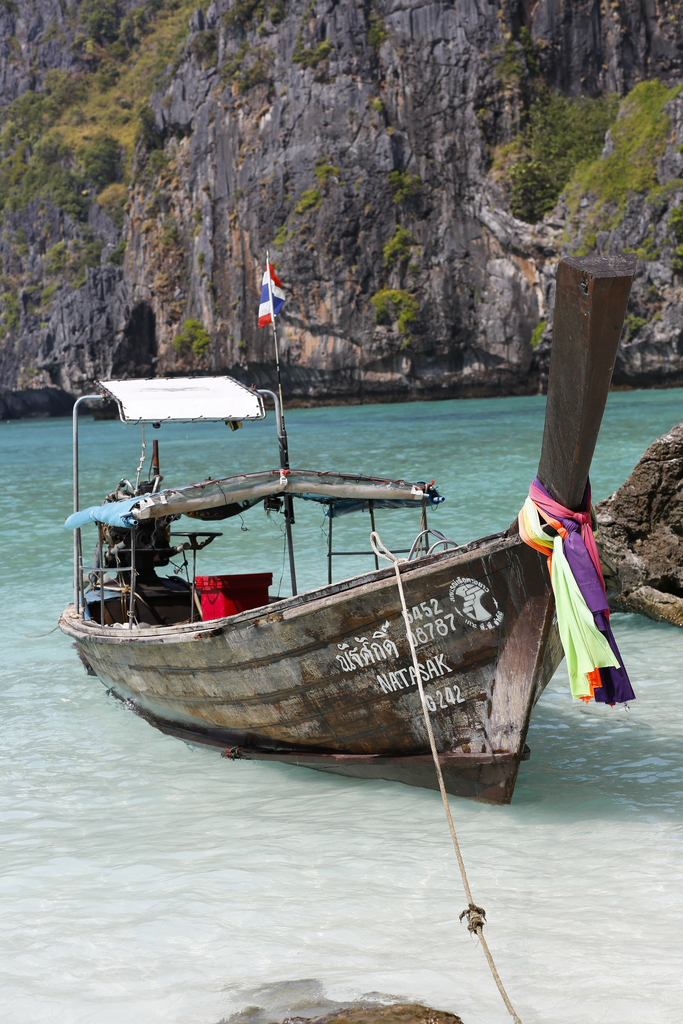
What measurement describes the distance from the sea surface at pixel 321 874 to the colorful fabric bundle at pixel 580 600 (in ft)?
3.35

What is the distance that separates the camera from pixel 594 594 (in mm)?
4703

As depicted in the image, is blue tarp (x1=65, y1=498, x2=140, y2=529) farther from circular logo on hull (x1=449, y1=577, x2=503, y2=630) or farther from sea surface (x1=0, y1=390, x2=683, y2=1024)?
circular logo on hull (x1=449, y1=577, x2=503, y2=630)

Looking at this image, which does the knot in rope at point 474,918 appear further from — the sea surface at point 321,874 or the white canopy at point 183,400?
the white canopy at point 183,400

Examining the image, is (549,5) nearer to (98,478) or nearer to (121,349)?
(121,349)

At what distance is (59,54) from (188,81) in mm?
44903

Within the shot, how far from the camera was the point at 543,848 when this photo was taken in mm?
4977

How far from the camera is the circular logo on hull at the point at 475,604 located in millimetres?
5238

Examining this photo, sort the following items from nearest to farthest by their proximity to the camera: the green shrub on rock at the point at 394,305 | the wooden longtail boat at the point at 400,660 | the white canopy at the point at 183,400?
1. the wooden longtail boat at the point at 400,660
2. the white canopy at the point at 183,400
3. the green shrub on rock at the point at 394,305

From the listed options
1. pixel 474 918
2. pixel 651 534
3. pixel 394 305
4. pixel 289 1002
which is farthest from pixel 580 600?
pixel 394 305

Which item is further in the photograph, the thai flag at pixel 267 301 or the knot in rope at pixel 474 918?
the thai flag at pixel 267 301

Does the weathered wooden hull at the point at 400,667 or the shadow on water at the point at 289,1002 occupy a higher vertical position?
the weathered wooden hull at the point at 400,667

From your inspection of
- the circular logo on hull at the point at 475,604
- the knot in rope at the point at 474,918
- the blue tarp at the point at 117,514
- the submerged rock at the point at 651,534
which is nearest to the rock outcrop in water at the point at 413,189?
the submerged rock at the point at 651,534

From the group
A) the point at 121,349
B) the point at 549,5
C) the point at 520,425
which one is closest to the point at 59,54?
the point at 121,349

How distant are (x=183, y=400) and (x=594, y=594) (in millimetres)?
4578
